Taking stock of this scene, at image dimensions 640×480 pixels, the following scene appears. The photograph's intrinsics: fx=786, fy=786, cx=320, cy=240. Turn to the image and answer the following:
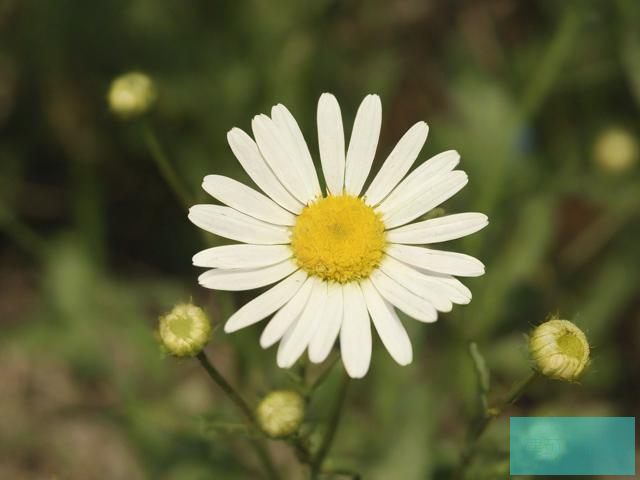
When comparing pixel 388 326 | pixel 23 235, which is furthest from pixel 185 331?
pixel 23 235

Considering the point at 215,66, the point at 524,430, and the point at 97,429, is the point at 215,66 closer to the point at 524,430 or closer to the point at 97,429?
the point at 97,429

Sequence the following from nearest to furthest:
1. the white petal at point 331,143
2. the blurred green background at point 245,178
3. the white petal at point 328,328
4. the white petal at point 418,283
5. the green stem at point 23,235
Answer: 1. the white petal at point 328,328
2. the white petal at point 418,283
3. the white petal at point 331,143
4. the blurred green background at point 245,178
5. the green stem at point 23,235

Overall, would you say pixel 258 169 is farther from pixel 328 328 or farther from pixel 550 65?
pixel 550 65

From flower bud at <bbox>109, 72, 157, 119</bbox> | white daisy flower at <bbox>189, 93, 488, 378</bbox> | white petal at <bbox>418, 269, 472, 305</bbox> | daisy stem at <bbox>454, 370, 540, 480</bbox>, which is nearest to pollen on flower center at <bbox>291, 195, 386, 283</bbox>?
white daisy flower at <bbox>189, 93, 488, 378</bbox>

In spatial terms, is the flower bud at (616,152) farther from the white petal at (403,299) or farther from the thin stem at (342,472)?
the thin stem at (342,472)

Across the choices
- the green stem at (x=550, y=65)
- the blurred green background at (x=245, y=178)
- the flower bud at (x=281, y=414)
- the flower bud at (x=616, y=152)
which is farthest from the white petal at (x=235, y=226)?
the flower bud at (x=616, y=152)

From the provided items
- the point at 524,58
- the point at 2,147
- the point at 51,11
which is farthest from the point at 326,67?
the point at 2,147
